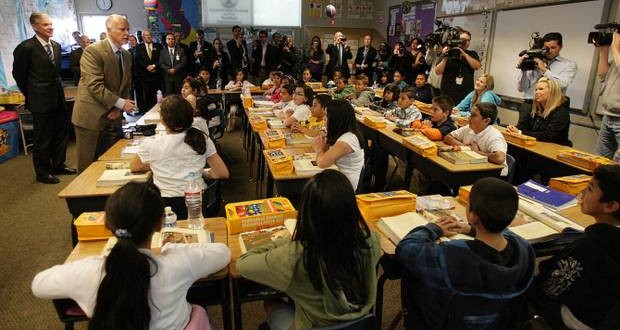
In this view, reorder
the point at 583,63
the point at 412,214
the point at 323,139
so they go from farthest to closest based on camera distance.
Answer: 1. the point at 583,63
2. the point at 323,139
3. the point at 412,214

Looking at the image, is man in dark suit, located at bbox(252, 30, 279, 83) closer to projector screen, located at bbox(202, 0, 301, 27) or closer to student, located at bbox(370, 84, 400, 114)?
projector screen, located at bbox(202, 0, 301, 27)

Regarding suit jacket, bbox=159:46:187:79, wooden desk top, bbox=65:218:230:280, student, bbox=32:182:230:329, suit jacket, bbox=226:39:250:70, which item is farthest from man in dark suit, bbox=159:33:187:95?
student, bbox=32:182:230:329

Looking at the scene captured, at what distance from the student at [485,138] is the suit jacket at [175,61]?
6112 millimetres

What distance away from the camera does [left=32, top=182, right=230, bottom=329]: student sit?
111 centimetres

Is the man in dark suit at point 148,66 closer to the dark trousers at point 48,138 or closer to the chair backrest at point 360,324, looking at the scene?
the dark trousers at point 48,138

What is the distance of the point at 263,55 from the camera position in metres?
9.11

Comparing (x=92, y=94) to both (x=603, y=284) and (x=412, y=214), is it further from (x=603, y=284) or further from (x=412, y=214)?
(x=603, y=284)

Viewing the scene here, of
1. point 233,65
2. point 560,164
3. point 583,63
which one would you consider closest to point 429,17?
point 583,63

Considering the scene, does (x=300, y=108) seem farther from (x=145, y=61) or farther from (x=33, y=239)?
(x=145, y=61)

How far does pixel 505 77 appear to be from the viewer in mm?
6320

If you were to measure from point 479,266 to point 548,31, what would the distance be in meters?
5.51

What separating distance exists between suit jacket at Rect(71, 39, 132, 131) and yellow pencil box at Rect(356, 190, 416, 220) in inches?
97.6

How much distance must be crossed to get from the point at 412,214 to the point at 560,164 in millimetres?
1995

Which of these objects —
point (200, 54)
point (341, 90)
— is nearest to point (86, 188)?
point (341, 90)
